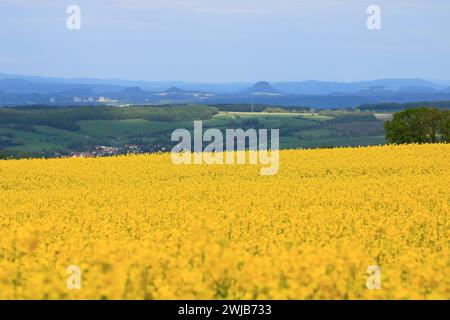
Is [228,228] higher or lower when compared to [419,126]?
higher

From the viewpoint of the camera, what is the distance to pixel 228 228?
563 inches

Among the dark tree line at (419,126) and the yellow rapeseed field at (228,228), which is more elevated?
the yellow rapeseed field at (228,228)

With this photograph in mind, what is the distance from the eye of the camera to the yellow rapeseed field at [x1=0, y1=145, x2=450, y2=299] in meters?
8.57

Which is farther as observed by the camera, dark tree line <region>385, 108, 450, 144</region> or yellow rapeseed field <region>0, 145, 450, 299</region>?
dark tree line <region>385, 108, 450, 144</region>

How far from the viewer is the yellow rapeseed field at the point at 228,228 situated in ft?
28.1

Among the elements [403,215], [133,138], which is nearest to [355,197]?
[403,215]

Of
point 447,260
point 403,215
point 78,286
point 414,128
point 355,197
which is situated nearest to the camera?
point 78,286

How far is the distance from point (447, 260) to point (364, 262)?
161 centimetres

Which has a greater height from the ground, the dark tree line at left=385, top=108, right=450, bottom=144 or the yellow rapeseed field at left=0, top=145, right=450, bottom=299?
the yellow rapeseed field at left=0, top=145, right=450, bottom=299

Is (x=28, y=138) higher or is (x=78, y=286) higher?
(x=78, y=286)

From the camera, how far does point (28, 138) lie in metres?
160

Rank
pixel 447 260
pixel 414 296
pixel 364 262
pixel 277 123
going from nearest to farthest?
pixel 414 296, pixel 364 262, pixel 447 260, pixel 277 123

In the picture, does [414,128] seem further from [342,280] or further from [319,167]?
[342,280]

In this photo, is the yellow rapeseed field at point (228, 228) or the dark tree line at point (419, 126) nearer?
the yellow rapeseed field at point (228, 228)
